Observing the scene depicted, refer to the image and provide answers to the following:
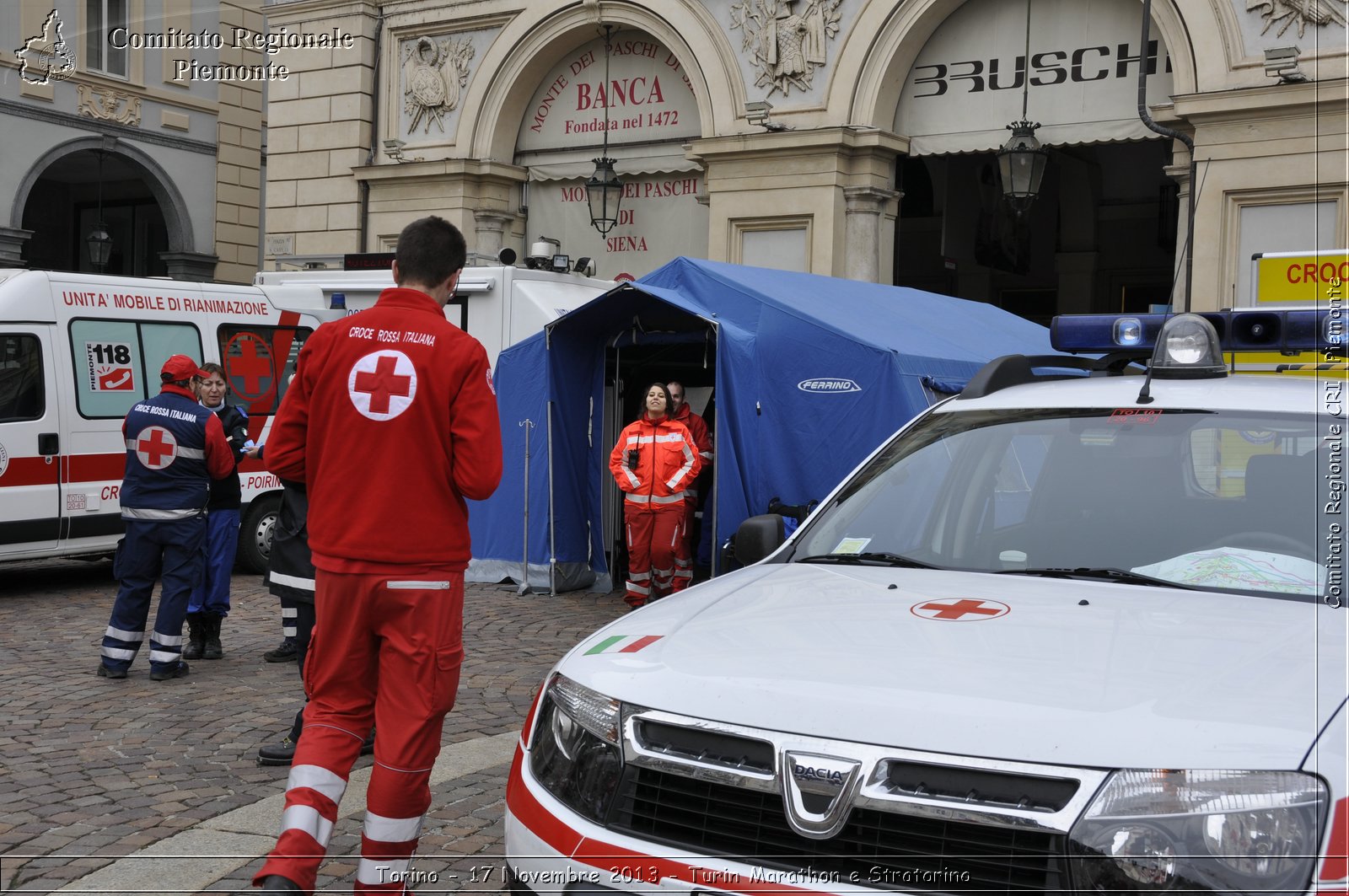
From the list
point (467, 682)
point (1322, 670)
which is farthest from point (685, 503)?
point (1322, 670)

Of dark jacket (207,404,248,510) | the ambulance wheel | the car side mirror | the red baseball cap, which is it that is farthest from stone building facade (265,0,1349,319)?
the car side mirror

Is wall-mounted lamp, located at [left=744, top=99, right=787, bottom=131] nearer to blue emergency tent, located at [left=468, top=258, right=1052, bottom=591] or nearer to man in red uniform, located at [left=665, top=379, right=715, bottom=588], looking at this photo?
blue emergency tent, located at [left=468, top=258, right=1052, bottom=591]

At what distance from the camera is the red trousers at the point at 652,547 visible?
11.5m

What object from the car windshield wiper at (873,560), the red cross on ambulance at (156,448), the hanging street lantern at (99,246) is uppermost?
the hanging street lantern at (99,246)

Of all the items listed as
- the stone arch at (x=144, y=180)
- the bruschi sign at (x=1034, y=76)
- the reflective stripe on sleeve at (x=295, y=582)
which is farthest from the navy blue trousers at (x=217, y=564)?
the stone arch at (x=144, y=180)

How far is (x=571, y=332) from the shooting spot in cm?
1213

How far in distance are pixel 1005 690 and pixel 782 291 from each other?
9.07 metres

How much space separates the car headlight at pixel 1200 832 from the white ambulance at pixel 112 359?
10.2 metres

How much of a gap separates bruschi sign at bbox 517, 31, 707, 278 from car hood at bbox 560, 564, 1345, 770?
1595 cm

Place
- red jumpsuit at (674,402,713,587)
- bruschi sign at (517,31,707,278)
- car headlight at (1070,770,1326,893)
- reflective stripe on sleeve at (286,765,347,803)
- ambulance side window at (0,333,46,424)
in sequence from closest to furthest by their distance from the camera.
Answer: car headlight at (1070,770,1326,893) → reflective stripe on sleeve at (286,765,347,803) → ambulance side window at (0,333,46,424) → red jumpsuit at (674,402,713,587) → bruschi sign at (517,31,707,278)

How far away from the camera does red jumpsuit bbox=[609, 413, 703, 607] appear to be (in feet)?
37.5

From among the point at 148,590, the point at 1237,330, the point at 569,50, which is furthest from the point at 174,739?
the point at 569,50

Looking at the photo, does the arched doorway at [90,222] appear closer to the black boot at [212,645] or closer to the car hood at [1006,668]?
the black boot at [212,645]

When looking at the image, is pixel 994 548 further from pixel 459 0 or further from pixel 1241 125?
pixel 459 0
